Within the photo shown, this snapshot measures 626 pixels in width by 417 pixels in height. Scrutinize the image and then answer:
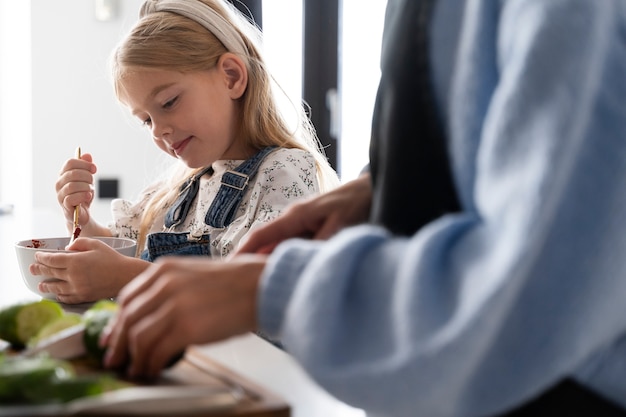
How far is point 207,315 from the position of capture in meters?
0.53

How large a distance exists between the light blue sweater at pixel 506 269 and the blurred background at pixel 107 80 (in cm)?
300

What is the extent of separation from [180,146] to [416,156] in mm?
1140

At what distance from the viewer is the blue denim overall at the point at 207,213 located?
1543mm

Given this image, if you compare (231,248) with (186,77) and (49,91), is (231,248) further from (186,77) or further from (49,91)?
(49,91)

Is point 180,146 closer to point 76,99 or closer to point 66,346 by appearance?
point 66,346

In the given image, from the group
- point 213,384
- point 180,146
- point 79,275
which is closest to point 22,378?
point 213,384

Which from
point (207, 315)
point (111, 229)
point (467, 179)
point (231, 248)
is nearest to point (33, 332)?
point (207, 315)

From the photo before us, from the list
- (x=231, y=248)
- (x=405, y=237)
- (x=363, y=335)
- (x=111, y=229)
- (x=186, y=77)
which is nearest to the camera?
(x=363, y=335)

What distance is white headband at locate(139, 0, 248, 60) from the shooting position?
Result: 5.79 ft

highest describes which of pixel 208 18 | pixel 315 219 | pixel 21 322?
pixel 208 18

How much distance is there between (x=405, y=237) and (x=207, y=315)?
0.55ft

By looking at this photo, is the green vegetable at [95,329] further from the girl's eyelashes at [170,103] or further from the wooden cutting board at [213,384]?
the girl's eyelashes at [170,103]

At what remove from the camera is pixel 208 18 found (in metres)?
1.77

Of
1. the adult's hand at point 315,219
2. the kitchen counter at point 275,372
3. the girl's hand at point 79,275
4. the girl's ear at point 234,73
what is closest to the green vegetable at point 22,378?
the kitchen counter at point 275,372
